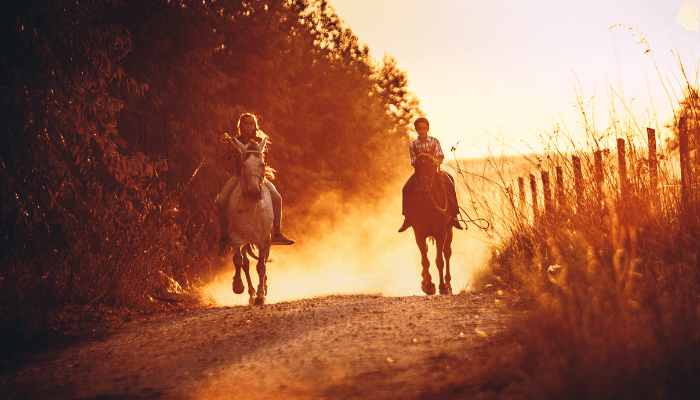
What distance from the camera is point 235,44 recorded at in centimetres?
2195

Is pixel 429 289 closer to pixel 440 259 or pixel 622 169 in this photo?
pixel 440 259

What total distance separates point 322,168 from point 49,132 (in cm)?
1929

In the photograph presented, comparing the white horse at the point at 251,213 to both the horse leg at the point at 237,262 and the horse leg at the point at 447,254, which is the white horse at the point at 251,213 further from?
the horse leg at the point at 447,254

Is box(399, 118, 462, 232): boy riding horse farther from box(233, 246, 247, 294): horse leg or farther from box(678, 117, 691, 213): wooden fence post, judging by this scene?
box(678, 117, 691, 213): wooden fence post

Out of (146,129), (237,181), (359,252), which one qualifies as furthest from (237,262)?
(359,252)

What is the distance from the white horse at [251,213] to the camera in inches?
367

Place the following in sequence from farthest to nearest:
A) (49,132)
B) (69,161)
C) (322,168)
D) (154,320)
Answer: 1. (322,168)
2. (69,161)
3. (49,132)
4. (154,320)

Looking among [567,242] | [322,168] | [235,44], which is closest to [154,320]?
[567,242]

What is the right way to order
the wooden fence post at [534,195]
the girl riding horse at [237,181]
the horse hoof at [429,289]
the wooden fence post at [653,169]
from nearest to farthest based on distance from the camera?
the wooden fence post at [653,169], the wooden fence post at [534,195], the girl riding horse at [237,181], the horse hoof at [429,289]

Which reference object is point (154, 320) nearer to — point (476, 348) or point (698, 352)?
point (476, 348)

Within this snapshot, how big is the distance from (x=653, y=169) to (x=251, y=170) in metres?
5.48

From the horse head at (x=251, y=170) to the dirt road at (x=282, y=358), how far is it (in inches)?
115

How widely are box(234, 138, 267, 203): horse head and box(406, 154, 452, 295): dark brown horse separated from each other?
2.86 m

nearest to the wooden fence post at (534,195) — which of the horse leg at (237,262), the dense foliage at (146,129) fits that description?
the horse leg at (237,262)
